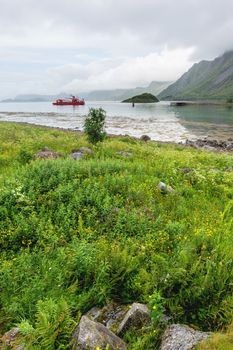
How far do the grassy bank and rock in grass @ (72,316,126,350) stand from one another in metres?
0.20

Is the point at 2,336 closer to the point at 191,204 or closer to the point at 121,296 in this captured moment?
the point at 121,296

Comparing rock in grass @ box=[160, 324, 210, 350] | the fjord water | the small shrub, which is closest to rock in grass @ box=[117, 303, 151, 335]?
rock in grass @ box=[160, 324, 210, 350]

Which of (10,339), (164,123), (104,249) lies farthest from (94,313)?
(164,123)

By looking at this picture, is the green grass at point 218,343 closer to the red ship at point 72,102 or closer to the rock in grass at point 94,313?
the rock in grass at point 94,313

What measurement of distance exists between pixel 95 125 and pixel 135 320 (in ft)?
54.6

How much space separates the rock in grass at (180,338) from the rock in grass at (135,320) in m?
0.42

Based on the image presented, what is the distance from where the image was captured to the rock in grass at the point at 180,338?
3.69m

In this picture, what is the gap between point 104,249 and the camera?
6039 mm

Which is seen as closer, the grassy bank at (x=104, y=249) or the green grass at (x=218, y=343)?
the green grass at (x=218, y=343)

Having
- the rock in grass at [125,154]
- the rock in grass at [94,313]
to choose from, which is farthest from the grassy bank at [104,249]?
the rock in grass at [125,154]

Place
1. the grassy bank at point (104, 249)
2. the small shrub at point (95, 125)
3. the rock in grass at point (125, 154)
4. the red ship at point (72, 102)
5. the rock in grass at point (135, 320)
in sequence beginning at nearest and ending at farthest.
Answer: the rock in grass at point (135, 320), the grassy bank at point (104, 249), the rock in grass at point (125, 154), the small shrub at point (95, 125), the red ship at point (72, 102)

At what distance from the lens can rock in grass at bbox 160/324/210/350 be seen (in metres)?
3.69

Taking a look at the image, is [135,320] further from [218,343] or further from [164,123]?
[164,123]

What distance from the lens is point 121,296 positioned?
203 inches
